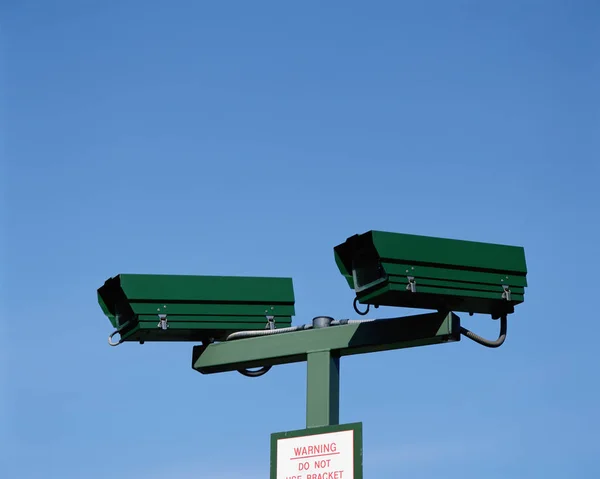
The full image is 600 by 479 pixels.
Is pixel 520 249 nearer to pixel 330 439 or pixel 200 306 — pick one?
pixel 330 439

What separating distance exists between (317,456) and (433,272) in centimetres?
134

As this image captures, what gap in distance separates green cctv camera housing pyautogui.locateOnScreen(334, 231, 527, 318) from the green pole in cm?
59

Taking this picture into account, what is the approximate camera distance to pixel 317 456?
305 inches

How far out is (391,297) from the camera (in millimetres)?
7492

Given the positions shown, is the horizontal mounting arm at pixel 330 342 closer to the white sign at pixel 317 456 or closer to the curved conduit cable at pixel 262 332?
the curved conduit cable at pixel 262 332

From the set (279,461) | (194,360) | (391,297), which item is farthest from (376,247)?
(194,360)

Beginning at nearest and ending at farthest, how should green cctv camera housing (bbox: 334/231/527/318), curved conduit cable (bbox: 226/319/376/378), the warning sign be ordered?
green cctv camera housing (bbox: 334/231/527/318) → the warning sign → curved conduit cable (bbox: 226/319/376/378)

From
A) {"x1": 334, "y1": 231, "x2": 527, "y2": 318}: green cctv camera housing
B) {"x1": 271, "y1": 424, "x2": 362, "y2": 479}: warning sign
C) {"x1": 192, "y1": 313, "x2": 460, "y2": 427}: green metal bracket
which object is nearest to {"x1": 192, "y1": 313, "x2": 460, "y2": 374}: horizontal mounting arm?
{"x1": 192, "y1": 313, "x2": 460, "y2": 427}: green metal bracket

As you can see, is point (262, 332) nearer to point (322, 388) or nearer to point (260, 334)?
point (260, 334)

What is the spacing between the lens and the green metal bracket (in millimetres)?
7688

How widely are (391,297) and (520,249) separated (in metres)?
0.94

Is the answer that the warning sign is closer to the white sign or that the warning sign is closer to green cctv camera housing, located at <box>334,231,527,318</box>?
the white sign

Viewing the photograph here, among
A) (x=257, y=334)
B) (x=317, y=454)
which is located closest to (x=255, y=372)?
(x=257, y=334)

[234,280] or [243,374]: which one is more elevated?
[234,280]
